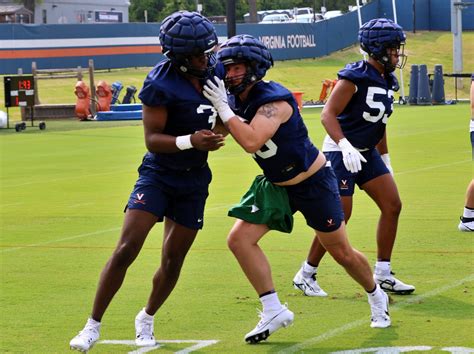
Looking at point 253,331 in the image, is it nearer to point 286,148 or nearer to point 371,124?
point 286,148

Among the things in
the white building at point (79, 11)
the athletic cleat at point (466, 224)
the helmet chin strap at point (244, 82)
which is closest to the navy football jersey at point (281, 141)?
the helmet chin strap at point (244, 82)

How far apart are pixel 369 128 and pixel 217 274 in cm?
203

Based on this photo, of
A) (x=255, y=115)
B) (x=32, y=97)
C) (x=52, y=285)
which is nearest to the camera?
(x=255, y=115)

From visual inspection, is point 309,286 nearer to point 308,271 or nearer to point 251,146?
point 308,271

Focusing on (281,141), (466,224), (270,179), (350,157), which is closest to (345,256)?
(270,179)

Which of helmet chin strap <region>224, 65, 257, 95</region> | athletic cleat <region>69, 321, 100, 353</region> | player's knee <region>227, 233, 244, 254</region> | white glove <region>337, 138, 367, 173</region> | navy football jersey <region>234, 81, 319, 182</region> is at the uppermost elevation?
helmet chin strap <region>224, 65, 257, 95</region>

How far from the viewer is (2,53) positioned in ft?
159

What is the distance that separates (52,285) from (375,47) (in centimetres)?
341

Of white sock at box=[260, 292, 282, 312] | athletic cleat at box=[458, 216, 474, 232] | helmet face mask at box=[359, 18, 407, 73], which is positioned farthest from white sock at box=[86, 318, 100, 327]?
athletic cleat at box=[458, 216, 474, 232]

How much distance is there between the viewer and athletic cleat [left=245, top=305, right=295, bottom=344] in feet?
24.5

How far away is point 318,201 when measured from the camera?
302 inches

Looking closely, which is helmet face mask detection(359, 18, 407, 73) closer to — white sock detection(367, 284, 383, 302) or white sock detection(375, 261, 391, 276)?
white sock detection(375, 261, 391, 276)

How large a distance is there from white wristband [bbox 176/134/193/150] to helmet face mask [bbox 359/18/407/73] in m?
2.53

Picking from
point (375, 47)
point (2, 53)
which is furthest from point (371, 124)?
point (2, 53)
